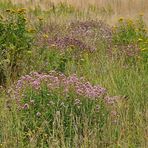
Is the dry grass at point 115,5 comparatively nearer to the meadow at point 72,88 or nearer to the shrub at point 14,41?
the meadow at point 72,88

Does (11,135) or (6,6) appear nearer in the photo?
(11,135)

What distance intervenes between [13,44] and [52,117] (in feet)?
7.44

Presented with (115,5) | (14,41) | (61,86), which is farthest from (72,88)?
(115,5)

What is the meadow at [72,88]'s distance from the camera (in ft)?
13.0

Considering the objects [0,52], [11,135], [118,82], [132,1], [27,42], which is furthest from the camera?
[132,1]

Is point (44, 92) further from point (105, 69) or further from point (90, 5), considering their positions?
point (90, 5)

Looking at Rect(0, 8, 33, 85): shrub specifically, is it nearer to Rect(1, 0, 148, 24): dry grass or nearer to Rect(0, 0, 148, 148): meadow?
Rect(0, 0, 148, 148): meadow

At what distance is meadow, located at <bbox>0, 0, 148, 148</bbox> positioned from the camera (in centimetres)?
397

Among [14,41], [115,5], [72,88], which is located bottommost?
[115,5]

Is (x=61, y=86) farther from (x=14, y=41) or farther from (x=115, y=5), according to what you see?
(x=115, y=5)

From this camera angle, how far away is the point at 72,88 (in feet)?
14.3

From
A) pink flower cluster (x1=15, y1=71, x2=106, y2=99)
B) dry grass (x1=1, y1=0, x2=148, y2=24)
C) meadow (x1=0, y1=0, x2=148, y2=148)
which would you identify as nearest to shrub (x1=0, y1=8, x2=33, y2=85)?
meadow (x1=0, y1=0, x2=148, y2=148)

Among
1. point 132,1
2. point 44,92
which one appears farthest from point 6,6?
point 44,92

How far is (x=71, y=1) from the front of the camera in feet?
47.2
